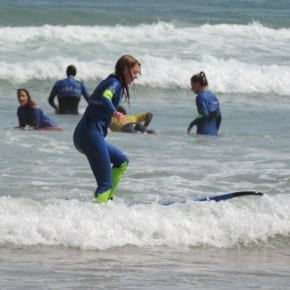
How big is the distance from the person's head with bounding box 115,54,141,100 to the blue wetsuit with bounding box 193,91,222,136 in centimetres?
608

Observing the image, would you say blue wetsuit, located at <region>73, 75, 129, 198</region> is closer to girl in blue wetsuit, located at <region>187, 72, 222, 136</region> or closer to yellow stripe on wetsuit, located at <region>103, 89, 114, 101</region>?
yellow stripe on wetsuit, located at <region>103, 89, 114, 101</region>

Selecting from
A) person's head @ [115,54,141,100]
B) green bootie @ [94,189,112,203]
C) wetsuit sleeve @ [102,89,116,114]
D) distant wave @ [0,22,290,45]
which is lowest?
distant wave @ [0,22,290,45]

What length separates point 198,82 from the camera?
15.6m

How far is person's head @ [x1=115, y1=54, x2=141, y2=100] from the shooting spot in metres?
10.1

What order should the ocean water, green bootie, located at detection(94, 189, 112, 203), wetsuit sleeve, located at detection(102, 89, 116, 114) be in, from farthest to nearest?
green bootie, located at detection(94, 189, 112, 203), wetsuit sleeve, located at detection(102, 89, 116, 114), the ocean water

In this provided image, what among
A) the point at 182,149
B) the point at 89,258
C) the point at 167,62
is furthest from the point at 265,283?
the point at 167,62

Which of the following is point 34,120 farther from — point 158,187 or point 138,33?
point 138,33

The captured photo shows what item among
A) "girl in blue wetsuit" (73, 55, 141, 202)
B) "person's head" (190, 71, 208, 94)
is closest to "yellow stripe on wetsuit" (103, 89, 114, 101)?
"girl in blue wetsuit" (73, 55, 141, 202)

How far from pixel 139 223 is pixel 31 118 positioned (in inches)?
267

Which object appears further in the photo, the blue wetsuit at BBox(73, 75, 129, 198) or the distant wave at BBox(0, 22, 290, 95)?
the distant wave at BBox(0, 22, 290, 95)

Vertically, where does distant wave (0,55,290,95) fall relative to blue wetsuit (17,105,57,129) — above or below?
below

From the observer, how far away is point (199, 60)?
91.2 feet

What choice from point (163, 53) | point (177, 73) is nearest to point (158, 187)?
point (177, 73)

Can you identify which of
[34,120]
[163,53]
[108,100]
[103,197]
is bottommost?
[163,53]
